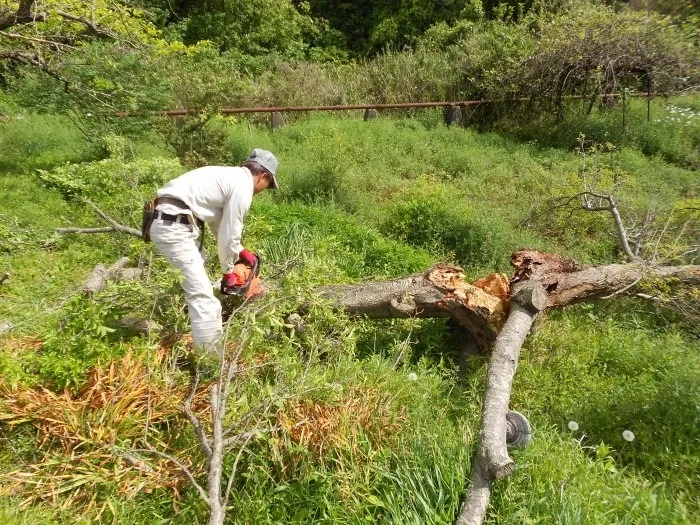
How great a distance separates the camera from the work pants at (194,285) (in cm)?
325

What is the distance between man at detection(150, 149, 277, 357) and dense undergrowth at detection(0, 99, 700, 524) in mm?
233

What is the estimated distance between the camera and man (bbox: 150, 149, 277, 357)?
10.7 ft

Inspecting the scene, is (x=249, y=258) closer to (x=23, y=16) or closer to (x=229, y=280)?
(x=229, y=280)

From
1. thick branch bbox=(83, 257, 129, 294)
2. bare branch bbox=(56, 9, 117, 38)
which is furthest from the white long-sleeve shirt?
bare branch bbox=(56, 9, 117, 38)

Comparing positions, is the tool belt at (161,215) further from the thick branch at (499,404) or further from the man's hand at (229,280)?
the thick branch at (499,404)

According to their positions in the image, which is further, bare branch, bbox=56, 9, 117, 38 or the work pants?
bare branch, bbox=56, 9, 117, 38

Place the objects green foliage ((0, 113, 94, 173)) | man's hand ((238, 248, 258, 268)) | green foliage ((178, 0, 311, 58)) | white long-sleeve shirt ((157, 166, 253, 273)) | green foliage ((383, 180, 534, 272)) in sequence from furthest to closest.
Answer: green foliage ((178, 0, 311, 58))
green foliage ((0, 113, 94, 173))
green foliage ((383, 180, 534, 272))
man's hand ((238, 248, 258, 268))
white long-sleeve shirt ((157, 166, 253, 273))

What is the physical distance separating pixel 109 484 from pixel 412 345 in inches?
97.4

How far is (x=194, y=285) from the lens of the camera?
327cm

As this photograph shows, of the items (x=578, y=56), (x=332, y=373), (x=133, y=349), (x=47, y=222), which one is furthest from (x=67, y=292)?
(x=578, y=56)

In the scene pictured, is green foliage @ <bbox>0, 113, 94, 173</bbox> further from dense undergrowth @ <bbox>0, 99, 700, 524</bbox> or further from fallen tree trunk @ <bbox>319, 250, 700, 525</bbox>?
fallen tree trunk @ <bbox>319, 250, 700, 525</bbox>

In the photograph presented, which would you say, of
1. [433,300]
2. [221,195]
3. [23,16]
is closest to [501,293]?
[433,300]

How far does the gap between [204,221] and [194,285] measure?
21.3 inches

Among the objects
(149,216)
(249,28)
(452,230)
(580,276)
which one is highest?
(249,28)
